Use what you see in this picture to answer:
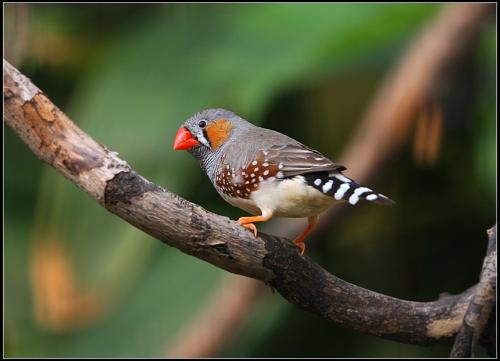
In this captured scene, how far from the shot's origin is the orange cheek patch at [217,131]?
2.58m

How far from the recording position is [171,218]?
204 cm

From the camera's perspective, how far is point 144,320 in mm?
4281

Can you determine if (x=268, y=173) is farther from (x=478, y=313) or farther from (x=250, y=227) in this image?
(x=478, y=313)

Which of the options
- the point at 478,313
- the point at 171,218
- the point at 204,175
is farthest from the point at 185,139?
the point at 204,175

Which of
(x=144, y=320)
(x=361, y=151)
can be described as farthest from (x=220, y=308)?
(x=361, y=151)

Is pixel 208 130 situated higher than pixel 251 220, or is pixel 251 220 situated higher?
pixel 208 130

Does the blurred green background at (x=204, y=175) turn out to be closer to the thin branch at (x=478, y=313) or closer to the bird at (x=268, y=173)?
the bird at (x=268, y=173)

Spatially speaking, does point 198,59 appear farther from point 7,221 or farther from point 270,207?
point 270,207

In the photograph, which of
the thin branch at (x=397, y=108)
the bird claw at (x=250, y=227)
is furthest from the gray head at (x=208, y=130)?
the thin branch at (x=397, y=108)

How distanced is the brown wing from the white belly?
3 centimetres

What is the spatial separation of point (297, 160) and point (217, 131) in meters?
0.40

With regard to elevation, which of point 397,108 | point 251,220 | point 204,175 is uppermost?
point 397,108

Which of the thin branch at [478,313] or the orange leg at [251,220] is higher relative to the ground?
the orange leg at [251,220]

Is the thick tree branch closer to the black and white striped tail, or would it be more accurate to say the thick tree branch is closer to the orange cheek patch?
the black and white striped tail
